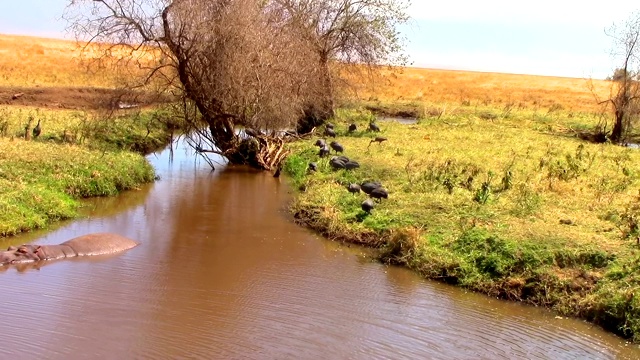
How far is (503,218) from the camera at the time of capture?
472 inches

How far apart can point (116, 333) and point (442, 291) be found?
464 centimetres

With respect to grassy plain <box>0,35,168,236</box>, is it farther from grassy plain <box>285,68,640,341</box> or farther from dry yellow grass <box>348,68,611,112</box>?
dry yellow grass <box>348,68,611,112</box>

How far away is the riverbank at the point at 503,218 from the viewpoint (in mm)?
9742

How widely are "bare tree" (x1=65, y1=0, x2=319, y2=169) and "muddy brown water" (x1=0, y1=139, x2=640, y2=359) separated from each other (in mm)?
7000

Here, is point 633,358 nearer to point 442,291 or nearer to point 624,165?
point 442,291

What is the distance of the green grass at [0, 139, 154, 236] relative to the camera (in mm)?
12094

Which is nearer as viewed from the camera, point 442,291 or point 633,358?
point 633,358

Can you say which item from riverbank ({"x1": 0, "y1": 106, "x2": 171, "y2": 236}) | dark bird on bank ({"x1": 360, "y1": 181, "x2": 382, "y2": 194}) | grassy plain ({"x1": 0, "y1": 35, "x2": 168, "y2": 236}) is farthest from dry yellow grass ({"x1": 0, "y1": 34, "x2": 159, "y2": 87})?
dark bird on bank ({"x1": 360, "y1": 181, "x2": 382, "y2": 194})

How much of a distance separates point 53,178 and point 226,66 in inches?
244

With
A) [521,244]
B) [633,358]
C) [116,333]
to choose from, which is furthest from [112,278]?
[633,358]

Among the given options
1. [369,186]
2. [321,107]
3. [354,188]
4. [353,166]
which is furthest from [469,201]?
[321,107]

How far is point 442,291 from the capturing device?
10250mm

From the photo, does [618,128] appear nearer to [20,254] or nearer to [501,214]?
[501,214]

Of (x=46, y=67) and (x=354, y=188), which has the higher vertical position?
(x=46, y=67)
